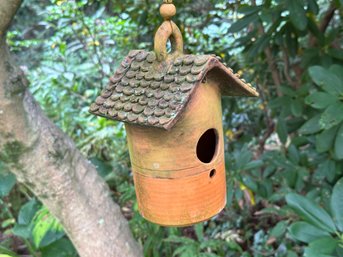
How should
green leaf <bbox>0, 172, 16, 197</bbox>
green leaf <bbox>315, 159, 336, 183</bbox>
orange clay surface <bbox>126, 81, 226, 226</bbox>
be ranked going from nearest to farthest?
orange clay surface <bbox>126, 81, 226, 226</bbox>, green leaf <bbox>315, 159, 336, 183</bbox>, green leaf <bbox>0, 172, 16, 197</bbox>

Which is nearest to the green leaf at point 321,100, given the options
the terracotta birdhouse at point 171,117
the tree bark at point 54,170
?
the terracotta birdhouse at point 171,117

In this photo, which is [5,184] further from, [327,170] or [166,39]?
[327,170]

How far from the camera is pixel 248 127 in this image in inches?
107

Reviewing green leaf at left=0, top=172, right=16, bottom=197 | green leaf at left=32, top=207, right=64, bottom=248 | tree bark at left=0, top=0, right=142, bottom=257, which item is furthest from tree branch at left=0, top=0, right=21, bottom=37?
green leaf at left=32, top=207, right=64, bottom=248

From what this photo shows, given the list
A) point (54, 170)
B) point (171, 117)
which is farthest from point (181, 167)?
point (54, 170)

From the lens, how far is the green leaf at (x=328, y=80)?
4.91ft

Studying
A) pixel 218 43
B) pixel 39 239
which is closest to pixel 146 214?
pixel 39 239

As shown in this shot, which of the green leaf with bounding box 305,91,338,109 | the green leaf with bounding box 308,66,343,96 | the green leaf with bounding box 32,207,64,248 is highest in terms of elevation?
the green leaf with bounding box 308,66,343,96

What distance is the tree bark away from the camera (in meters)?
1.22

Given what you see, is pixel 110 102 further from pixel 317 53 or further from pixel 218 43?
pixel 218 43

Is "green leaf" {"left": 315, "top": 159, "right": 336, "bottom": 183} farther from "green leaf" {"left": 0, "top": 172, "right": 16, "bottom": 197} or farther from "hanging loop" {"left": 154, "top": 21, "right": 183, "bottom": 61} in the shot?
"green leaf" {"left": 0, "top": 172, "right": 16, "bottom": 197}

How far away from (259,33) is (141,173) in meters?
1.28

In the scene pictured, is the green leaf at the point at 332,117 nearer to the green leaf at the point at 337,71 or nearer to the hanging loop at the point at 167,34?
the green leaf at the point at 337,71

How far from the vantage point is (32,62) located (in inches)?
189
